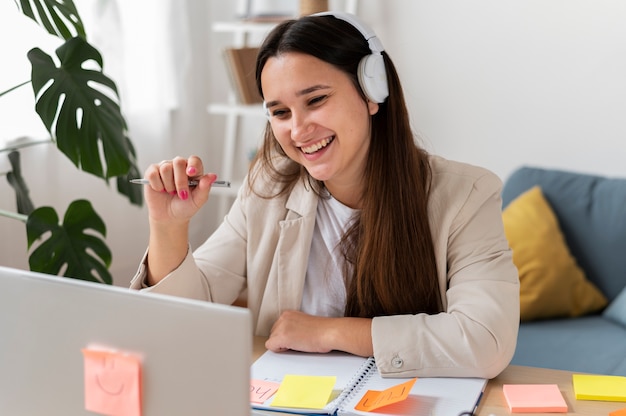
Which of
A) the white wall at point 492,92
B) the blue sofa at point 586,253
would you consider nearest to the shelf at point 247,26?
the white wall at point 492,92

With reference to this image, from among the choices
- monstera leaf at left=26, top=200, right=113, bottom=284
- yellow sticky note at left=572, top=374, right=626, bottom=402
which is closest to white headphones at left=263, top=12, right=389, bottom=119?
yellow sticky note at left=572, top=374, right=626, bottom=402

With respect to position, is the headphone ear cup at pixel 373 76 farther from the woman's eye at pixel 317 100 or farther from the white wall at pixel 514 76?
the white wall at pixel 514 76

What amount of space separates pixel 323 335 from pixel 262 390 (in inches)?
7.6

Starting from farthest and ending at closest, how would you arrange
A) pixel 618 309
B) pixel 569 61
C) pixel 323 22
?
pixel 569 61 → pixel 618 309 → pixel 323 22

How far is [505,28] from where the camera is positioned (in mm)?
3246

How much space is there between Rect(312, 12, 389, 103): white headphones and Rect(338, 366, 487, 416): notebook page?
20.2 inches

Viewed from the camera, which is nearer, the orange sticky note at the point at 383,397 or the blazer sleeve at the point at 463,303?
the orange sticky note at the point at 383,397

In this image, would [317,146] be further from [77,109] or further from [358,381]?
[77,109]

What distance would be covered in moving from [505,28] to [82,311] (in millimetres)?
2587

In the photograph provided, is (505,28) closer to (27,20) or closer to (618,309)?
(618,309)

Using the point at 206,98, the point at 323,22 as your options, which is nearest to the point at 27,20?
the point at 206,98

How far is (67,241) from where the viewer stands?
215 centimetres

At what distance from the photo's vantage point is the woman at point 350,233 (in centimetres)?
148

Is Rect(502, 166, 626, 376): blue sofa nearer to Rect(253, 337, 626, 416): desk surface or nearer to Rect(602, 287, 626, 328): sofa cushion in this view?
Rect(602, 287, 626, 328): sofa cushion
